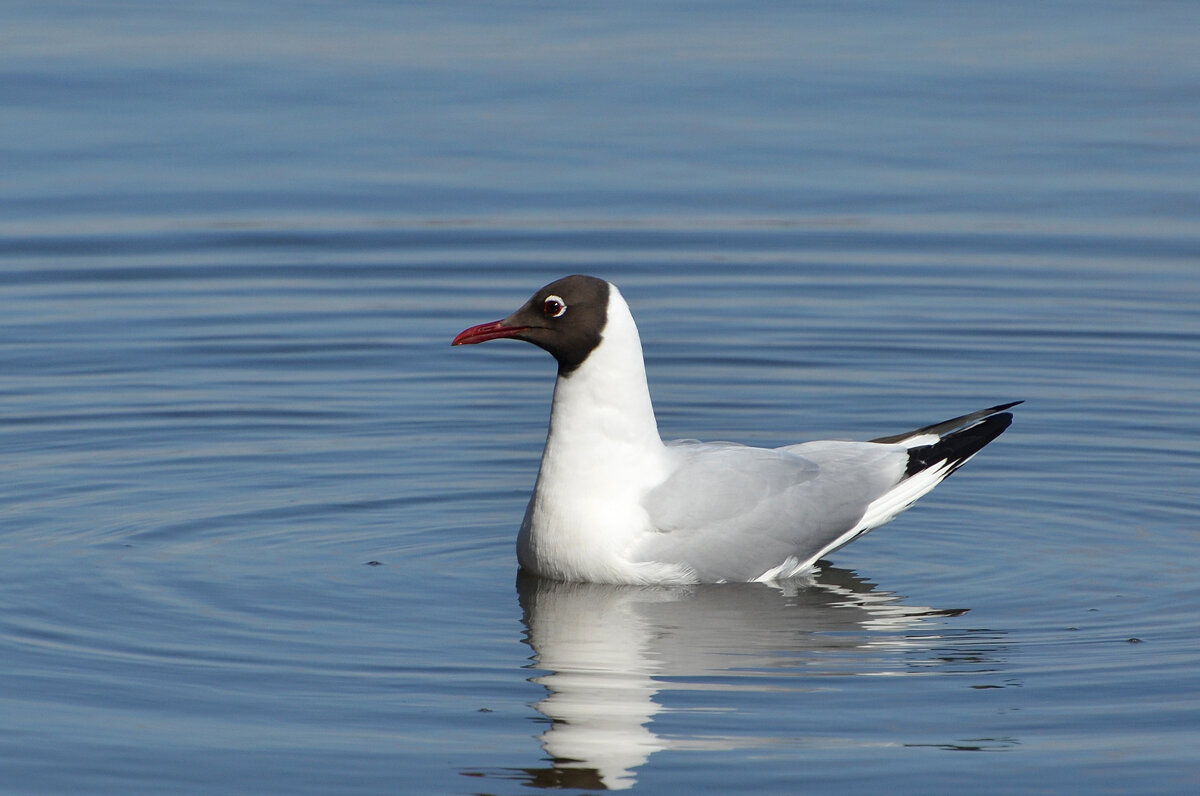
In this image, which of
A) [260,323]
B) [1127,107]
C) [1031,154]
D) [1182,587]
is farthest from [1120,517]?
[1127,107]

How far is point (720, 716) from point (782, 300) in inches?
299

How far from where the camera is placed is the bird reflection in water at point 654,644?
24.6ft

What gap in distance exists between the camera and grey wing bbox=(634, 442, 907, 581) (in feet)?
31.3

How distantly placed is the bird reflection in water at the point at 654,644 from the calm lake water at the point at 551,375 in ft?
0.09

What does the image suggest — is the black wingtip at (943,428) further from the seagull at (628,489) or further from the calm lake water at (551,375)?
the seagull at (628,489)

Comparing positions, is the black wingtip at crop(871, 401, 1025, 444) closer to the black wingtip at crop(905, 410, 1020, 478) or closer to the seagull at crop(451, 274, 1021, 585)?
the black wingtip at crop(905, 410, 1020, 478)

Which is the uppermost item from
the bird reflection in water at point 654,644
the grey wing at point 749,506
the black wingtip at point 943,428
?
the black wingtip at point 943,428

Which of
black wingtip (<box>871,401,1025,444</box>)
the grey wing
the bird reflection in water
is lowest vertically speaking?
the bird reflection in water

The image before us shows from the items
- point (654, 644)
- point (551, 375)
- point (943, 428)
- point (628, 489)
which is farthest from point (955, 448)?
point (551, 375)

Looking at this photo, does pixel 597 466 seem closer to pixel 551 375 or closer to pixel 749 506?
pixel 749 506

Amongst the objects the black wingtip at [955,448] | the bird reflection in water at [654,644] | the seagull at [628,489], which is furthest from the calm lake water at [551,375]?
the black wingtip at [955,448]

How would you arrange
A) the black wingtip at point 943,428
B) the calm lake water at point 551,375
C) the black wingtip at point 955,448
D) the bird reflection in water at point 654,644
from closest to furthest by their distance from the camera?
the bird reflection in water at point 654,644 → the calm lake water at point 551,375 → the black wingtip at point 955,448 → the black wingtip at point 943,428

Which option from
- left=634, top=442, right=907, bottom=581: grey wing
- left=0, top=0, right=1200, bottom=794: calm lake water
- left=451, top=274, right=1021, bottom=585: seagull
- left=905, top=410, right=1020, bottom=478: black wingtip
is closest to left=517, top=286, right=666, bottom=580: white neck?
left=451, top=274, right=1021, bottom=585: seagull

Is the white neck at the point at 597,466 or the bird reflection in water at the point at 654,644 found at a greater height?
the white neck at the point at 597,466
